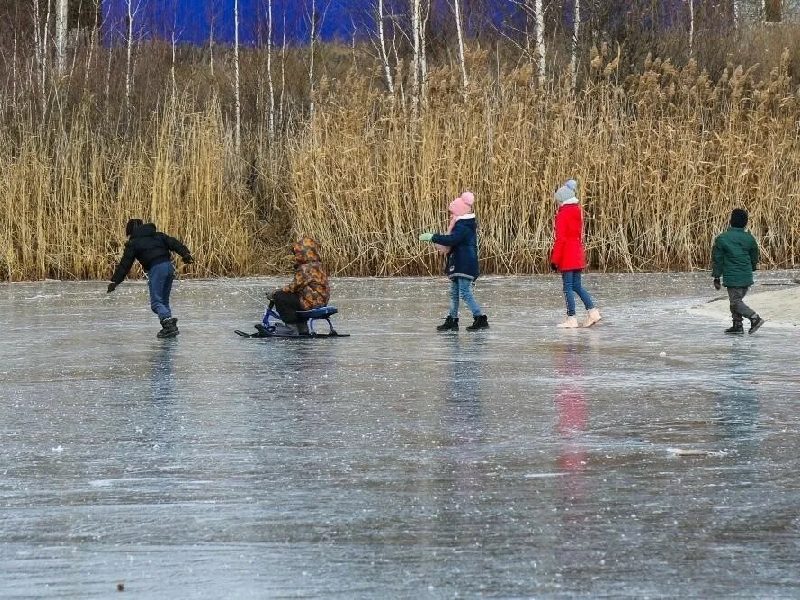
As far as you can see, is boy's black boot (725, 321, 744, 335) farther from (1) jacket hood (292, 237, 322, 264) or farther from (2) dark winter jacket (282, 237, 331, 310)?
(1) jacket hood (292, 237, 322, 264)

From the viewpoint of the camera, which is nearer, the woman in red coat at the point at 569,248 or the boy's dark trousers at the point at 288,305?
the boy's dark trousers at the point at 288,305

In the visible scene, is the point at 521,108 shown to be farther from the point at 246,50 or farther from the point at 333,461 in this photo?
the point at 246,50

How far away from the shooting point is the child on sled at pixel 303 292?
13594mm

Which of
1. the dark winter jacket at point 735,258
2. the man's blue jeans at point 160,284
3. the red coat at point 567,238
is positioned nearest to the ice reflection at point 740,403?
the dark winter jacket at point 735,258

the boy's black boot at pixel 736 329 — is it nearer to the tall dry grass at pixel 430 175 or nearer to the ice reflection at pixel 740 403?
the ice reflection at pixel 740 403

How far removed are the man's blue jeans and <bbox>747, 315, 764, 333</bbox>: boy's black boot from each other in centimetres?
513

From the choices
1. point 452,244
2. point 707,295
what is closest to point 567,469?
point 452,244

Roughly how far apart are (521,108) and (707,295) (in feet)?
19.7

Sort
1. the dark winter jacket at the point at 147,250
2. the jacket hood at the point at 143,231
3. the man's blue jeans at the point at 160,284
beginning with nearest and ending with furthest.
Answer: the man's blue jeans at the point at 160,284
the dark winter jacket at the point at 147,250
the jacket hood at the point at 143,231

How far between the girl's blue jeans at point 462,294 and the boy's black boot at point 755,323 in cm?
246

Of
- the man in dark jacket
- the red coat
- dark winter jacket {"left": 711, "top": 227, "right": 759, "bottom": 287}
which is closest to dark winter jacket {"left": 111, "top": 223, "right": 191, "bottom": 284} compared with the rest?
the man in dark jacket

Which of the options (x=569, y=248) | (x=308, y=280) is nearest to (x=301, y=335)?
(x=308, y=280)

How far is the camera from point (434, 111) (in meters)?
22.8

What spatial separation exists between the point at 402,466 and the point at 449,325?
7.17m
